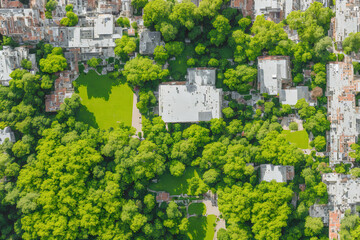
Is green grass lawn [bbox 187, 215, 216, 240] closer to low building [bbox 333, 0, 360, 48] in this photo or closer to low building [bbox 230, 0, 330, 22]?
low building [bbox 230, 0, 330, 22]

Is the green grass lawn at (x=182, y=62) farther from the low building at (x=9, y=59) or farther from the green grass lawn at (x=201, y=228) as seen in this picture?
the green grass lawn at (x=201, y=228)

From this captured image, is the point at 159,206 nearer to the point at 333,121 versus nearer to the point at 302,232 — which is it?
the point at 302,232

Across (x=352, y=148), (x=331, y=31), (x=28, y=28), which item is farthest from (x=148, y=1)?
(x=352, y=148)

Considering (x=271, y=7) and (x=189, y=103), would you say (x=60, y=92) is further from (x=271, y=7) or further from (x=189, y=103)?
(x=271, y=7)

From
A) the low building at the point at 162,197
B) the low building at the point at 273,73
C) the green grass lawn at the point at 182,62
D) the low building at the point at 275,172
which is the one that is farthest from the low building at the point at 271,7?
the low building at the point at 162,197

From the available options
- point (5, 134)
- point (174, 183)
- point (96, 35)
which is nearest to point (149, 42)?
point (96, 35)

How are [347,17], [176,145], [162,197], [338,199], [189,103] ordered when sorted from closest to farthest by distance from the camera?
[338,199], [347,17], [176,145], [189,103], [162,197]
